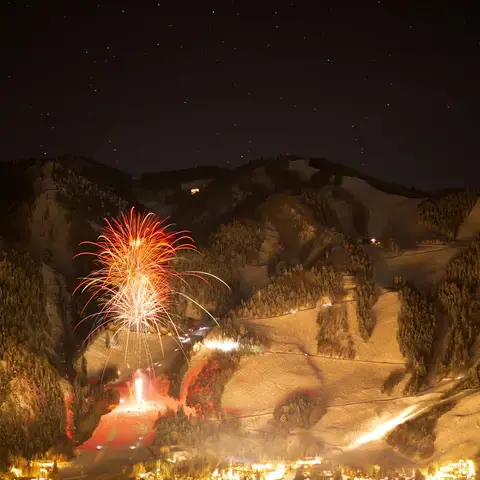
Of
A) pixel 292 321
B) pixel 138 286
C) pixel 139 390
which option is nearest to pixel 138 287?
pixel 138 286

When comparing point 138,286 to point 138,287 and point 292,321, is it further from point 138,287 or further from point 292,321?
point 292,321

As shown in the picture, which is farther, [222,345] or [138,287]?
[138,287]

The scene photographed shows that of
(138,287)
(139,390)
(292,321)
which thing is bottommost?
(139,390)

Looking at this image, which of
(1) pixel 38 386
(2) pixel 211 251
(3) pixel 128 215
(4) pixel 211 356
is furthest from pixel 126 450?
(3) pixel 128 215

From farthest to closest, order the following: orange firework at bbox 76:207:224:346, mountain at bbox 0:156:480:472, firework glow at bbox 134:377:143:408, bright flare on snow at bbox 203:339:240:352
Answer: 1. orange firework at bbox 76:207:224:346
2. bright flare on snow at bbox 203:339:240:352
3. firework glow at bbox 134:377:143:408
4. mountain at bbox 0:156:480:472

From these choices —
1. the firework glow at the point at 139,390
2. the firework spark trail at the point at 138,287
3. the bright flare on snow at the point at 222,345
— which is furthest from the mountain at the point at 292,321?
the firework glow at the point at 139,390

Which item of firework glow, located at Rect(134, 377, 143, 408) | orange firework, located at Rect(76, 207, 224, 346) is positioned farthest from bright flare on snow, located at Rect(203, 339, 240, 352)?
firework glow, located at Rect(134, 377, 143, 408)

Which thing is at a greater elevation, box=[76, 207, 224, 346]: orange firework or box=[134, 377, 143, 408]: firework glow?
box=[76, 207, 224, 346]: orange firework

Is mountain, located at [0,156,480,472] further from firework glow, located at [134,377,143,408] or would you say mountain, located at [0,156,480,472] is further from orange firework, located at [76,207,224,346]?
firework glow, located at [134,377,143,408]

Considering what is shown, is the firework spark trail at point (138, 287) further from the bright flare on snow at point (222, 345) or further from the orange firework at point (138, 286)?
the bright flare on snow at point (222, 345)
